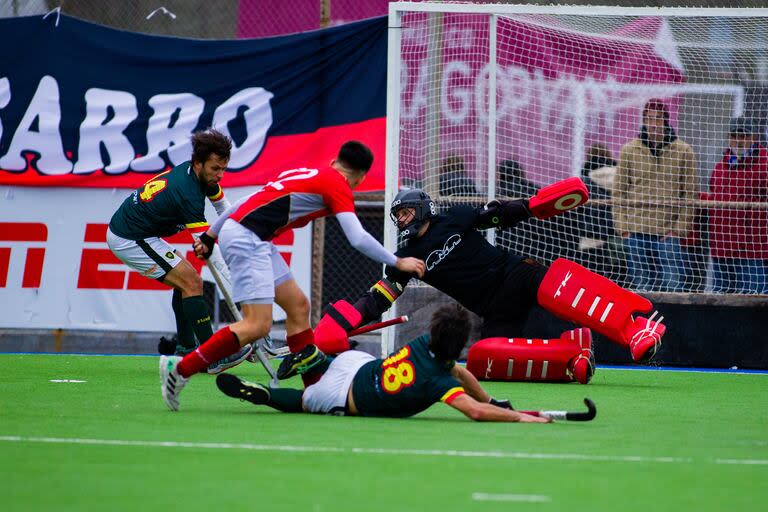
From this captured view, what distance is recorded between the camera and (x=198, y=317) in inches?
340

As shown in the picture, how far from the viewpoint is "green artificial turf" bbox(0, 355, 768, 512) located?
4.08m

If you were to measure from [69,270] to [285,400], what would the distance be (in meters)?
5.74

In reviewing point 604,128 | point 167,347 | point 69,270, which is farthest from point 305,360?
point 604,128

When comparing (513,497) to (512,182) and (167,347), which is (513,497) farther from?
(512,182)

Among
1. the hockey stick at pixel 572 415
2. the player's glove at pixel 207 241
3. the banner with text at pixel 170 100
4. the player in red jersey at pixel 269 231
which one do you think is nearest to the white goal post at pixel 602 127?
the banner with text at pixel 170 100

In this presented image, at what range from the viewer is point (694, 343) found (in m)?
11.2

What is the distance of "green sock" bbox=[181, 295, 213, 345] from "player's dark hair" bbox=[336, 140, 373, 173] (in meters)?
2.03

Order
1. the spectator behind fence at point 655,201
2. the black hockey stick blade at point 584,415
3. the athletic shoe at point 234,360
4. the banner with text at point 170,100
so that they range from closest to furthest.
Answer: the black hockey stick blade at point 584,415
the athletic shoe at point 234,360
the spectator behind fence at point 655,201
the banner with text at point 170,100

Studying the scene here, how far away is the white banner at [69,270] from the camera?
11.7 m

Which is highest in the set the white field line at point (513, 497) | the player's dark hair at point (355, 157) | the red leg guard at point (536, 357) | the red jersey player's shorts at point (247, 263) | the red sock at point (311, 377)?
the player's dark hair at point (355, 157)

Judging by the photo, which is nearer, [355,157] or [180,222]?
[355,157]

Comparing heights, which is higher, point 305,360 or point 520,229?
point 520,229

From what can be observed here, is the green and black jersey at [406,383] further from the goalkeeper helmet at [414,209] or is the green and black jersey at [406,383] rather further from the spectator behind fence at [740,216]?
the spectator behind fence at [740,216]

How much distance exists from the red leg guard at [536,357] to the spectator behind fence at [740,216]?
2689mm
